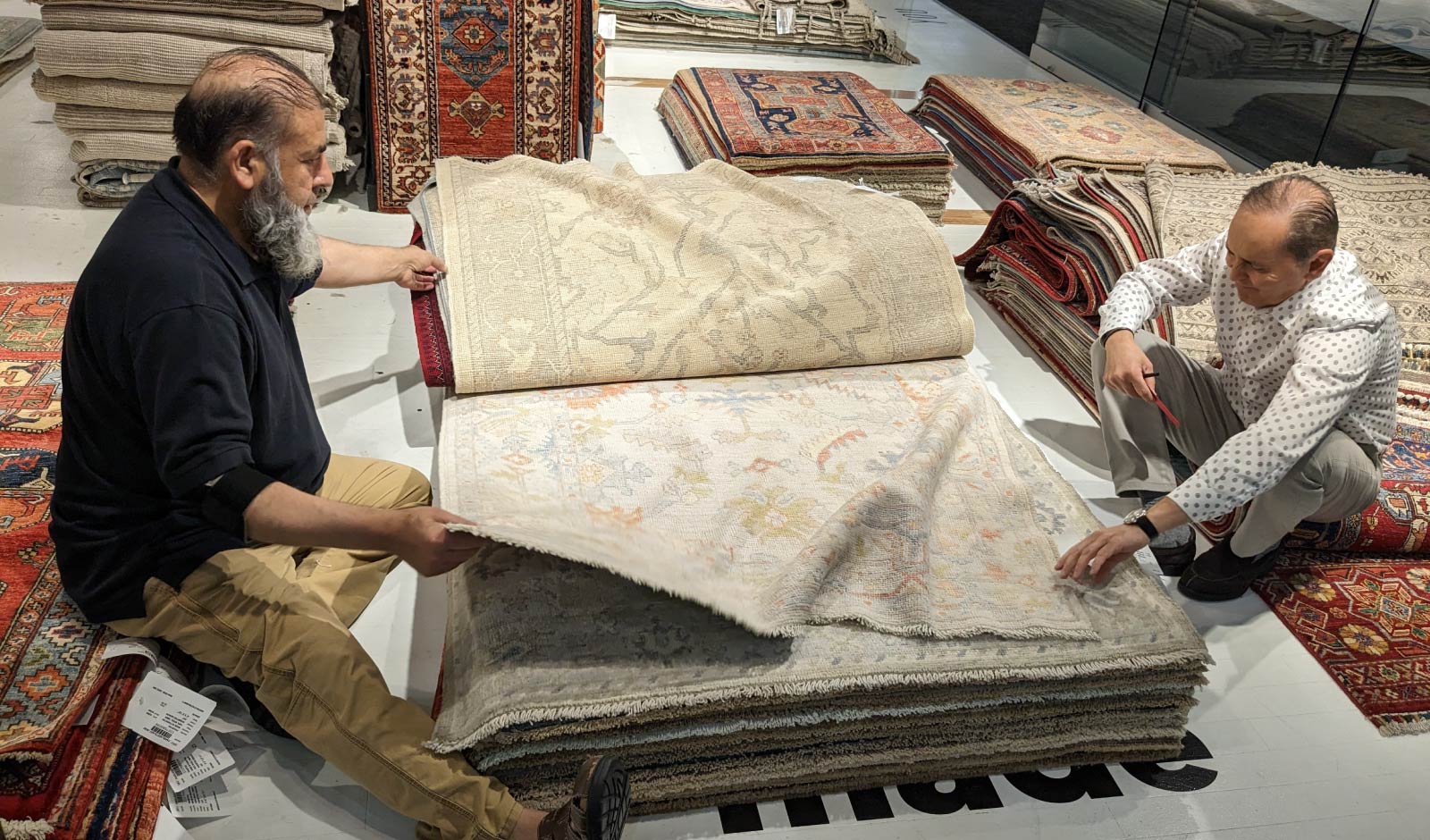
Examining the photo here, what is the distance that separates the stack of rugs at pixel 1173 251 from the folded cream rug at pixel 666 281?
0.60 metres

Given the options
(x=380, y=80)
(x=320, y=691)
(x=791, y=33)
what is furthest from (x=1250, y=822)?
(x=791, y=33)

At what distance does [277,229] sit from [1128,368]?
196 centimetres

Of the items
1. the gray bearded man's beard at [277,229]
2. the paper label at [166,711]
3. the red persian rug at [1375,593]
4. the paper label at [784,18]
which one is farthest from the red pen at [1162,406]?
the paper label at [784,18]

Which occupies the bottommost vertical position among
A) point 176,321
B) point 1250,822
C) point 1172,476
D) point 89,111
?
point 1250,822

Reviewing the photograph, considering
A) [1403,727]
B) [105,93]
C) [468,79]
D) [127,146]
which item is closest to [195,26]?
[105,93]

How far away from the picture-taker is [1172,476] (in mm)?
2852

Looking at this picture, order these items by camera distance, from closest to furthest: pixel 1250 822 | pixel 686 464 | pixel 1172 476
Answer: pixel 1250 822 < pixel 686 464 < pixel 1172 476

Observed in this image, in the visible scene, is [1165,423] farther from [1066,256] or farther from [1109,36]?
[1109,36]

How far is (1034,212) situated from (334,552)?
8.69ft

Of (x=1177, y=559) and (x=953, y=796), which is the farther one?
(x=1177, y=559)

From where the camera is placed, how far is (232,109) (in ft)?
5.84

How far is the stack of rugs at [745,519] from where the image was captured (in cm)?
191

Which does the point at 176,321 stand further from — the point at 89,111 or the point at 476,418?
the point at 89,111

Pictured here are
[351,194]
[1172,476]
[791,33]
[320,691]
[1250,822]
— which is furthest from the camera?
[791,33]
